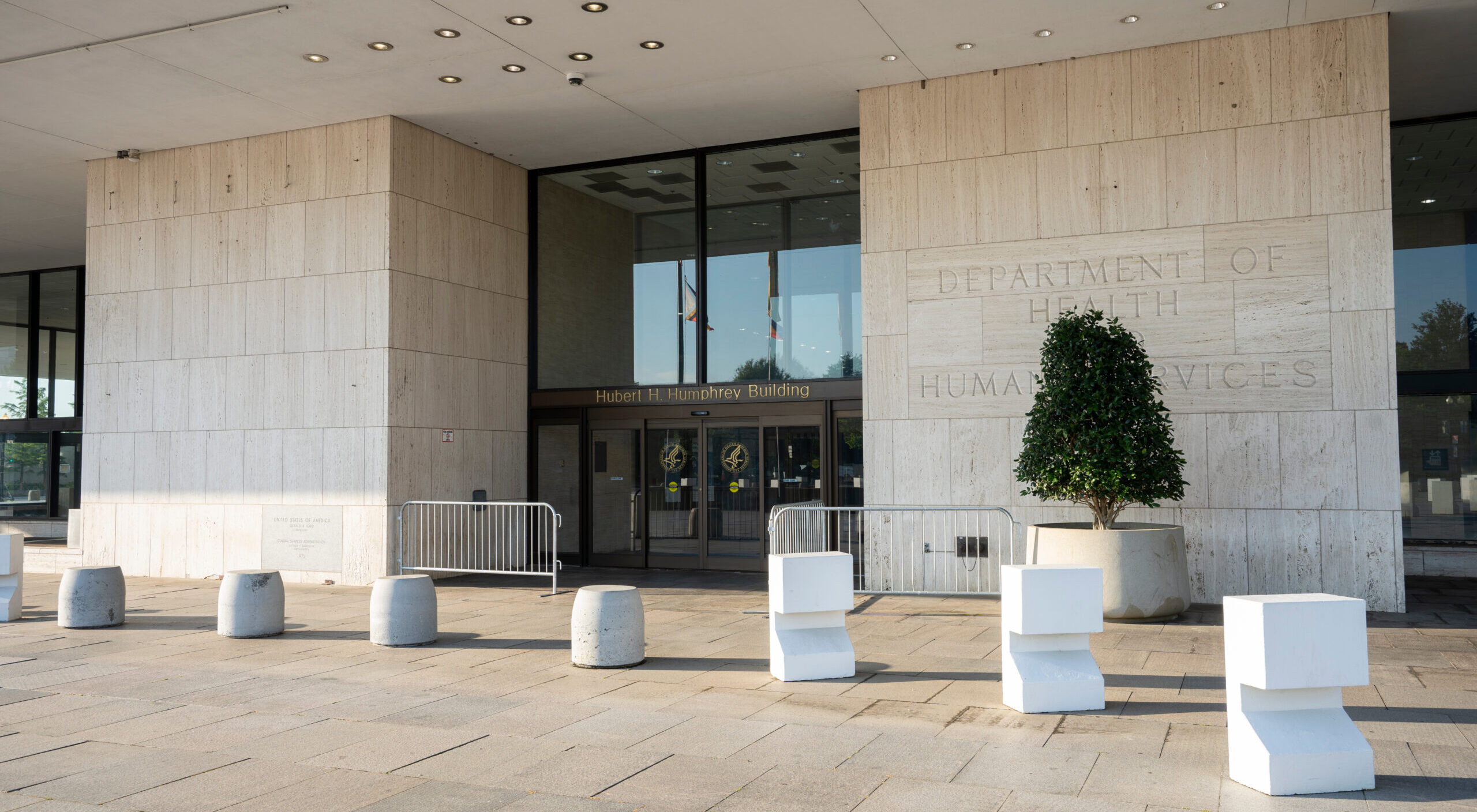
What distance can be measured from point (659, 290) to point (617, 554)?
13.2 feet

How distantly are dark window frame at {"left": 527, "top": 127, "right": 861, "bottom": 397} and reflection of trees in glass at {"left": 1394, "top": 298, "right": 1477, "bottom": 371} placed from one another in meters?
7.71

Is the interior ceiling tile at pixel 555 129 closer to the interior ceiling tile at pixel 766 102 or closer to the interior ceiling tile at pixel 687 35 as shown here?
the interior ceiling tile at pixel 766 102

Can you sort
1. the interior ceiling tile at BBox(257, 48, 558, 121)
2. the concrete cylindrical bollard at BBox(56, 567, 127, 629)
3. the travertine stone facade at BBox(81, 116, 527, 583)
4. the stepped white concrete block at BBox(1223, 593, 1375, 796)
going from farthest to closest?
the travertine stone facade at BBox(81, 116, 527, 583), the interior ceiling tile at BBox(257, 48, 558, 121), the concrete cylindrical bollard at BBox(56, 567, 127, 629), the stepped white concrete block at BBox(1223, 593, 1375, 796)

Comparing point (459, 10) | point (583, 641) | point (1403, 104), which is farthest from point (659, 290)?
point (1403, 104)

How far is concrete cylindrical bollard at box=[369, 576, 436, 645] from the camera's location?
918 cm

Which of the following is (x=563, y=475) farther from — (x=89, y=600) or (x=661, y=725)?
(x=661, y=725)

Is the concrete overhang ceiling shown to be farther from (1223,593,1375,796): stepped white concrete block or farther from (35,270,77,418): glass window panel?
(35,270,77,418): glass window panel

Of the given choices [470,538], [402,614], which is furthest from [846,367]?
[402,614]

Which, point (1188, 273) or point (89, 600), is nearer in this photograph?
point (89, 600)

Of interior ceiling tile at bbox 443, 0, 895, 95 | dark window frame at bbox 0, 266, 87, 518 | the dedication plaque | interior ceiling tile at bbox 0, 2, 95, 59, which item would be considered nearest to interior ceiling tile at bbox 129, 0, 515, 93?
interior ceiling tile at bbox 443, 0, 895, 95

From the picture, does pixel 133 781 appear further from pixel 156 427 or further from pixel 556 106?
pixel 156 427

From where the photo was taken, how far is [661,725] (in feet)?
20.9

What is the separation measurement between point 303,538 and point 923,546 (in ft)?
26.6

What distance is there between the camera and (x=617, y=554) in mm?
15773
